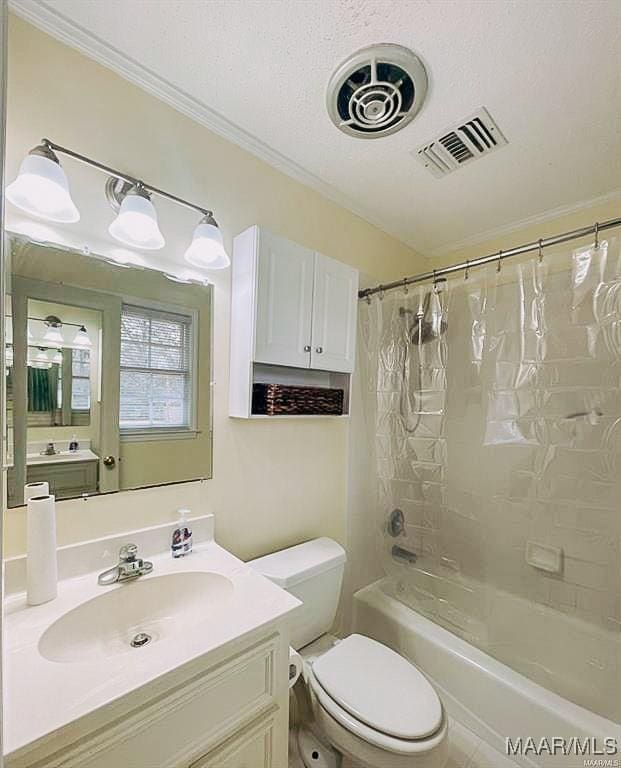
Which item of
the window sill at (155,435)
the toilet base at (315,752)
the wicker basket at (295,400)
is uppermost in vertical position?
the wicker basket at (295,400)

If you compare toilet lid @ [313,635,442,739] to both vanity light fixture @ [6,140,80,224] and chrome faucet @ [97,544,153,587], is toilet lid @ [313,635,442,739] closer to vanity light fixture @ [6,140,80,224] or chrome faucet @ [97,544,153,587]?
chrome faucet @ [97,544,153,587]

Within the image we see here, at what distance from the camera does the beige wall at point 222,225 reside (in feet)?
3.38

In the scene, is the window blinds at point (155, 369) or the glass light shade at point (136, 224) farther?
the window blinds at point (155, 369)

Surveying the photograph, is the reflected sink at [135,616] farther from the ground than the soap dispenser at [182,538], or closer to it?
closer to it

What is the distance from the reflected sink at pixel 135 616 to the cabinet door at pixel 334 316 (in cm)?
91

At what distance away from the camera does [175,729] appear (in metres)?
0.75

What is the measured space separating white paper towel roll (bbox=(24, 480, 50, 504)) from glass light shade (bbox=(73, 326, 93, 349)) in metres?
0.41

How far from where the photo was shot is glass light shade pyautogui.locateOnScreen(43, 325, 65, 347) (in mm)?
1041

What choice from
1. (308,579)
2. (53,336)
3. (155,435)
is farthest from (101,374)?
(308,579)

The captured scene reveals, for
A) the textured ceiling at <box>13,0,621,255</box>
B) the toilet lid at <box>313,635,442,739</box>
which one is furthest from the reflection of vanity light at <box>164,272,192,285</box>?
the toilet lid at <box>313,635,442,739</box>

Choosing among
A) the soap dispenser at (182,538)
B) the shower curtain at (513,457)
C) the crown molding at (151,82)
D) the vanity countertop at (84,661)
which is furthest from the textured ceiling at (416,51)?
the vanity countertop at (84,661)

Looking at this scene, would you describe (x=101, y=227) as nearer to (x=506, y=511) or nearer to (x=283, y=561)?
(x=283, y=561)

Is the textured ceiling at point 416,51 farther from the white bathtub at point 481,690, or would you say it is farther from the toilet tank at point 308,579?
the white bathtub at point 481,690

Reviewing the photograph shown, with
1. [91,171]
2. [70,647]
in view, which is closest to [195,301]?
[91,171]
